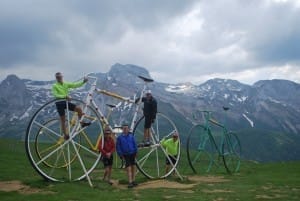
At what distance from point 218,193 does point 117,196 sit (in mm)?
5727

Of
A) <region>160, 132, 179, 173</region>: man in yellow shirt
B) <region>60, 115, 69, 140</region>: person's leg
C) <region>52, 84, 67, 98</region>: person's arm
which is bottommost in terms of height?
<region>160, 132, 179, 173</region>: man in yellow shirt

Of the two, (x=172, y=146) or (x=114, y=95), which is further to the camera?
(x=172, y=146)

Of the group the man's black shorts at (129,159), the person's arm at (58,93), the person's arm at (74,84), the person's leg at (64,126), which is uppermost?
the person's arm at (74,84)

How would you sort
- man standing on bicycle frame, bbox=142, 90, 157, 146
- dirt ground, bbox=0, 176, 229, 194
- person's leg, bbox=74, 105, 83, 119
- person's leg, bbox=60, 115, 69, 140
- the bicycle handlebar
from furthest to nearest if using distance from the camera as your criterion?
man standing on bicycle frame, bbox=142, 90, 157, 146 → the bicycle handlebar → person's leg, bbox=74, 105, 83, 119 → person's leg, bbox=60, 115, 69, 140 → dirt ground, bbox=0, 176, 229, 194

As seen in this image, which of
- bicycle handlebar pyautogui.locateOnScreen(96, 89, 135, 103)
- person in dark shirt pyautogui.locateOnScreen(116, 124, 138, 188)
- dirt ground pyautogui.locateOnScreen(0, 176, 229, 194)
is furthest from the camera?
person in dark shirt pyautogui.locateOnScreen(116, 124, 138, 188)

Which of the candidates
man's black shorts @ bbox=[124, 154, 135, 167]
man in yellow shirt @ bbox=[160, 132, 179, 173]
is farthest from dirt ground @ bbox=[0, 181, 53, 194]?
man in yellow shirt @ bbox=[160, 132, 179, 173]

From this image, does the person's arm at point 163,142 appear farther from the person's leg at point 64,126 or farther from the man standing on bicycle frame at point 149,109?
the person's leg at point 64,126

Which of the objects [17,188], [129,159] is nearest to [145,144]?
[129,159]

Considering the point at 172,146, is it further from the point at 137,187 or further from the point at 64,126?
the point at 64,126

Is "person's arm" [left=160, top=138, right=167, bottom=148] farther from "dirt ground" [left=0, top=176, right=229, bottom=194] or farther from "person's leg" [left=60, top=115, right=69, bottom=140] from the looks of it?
"person's leg" [left=60, top=115, right=69, bottom=140]

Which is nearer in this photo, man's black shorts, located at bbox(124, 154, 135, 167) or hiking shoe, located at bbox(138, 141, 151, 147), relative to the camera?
man's black shorts, located at bbox(124, 154, 135, 167)

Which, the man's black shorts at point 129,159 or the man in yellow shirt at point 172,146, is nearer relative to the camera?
the man's black shorts at point 129,159

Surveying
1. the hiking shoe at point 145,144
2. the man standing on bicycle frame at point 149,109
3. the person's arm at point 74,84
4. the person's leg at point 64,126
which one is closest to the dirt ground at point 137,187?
the hiking shoe at point 145,144

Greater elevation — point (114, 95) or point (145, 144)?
point (114, 95)
